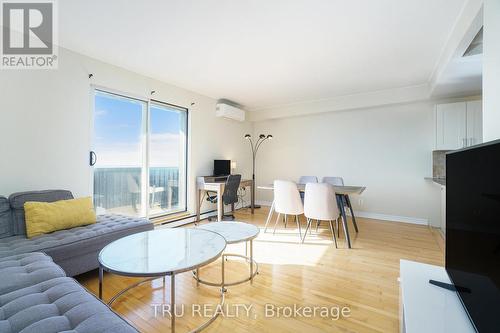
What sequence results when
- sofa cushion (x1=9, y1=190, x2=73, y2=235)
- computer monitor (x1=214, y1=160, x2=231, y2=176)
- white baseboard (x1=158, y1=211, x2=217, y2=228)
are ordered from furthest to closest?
computer monitor (x1=214, y1=160, x2=231, y2=176), white baseboard (x1=158, y1=211, x2=217, y2=228), sofa cushion (x1=9, y1=190, x2=73, y2=235)

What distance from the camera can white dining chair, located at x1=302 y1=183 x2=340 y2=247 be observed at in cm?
299

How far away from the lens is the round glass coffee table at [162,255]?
134cm

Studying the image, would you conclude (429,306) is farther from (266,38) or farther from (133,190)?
(133,190)

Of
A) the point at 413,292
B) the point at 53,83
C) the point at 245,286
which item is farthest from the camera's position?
the point at 53,83

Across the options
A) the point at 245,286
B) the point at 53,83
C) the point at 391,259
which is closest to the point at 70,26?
the point at 53,83

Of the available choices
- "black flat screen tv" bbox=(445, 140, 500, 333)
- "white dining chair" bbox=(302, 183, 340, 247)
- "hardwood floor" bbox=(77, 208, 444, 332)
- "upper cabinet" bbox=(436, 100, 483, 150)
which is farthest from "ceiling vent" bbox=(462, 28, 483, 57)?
"hardwood floor" bbox=(77, 208, 444, 332)

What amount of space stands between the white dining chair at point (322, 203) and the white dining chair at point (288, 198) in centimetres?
20

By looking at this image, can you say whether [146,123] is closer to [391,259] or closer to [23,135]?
[23,135]

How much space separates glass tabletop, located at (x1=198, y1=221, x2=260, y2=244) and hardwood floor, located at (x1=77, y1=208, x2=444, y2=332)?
45 cm

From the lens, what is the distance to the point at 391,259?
2619 mm

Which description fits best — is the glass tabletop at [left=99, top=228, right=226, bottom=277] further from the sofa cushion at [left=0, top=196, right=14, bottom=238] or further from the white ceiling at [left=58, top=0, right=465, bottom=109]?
the white ceiling at [left=58, top=0, right=465, bottom=109]

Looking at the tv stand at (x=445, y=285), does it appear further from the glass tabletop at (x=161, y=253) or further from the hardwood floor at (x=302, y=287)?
the glass tabletop at (x=161, y=253)

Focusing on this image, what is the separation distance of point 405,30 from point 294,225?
10.3 feet

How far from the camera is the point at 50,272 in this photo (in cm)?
133
